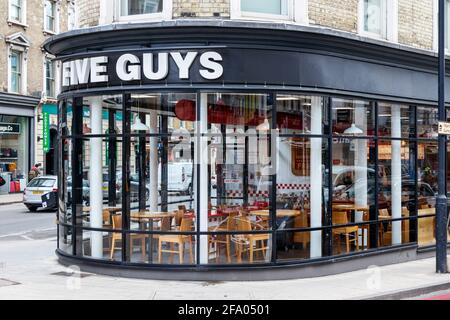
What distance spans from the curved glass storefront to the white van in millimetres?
36

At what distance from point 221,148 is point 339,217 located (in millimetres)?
2704

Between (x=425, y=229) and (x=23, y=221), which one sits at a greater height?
(x=425, y=229)

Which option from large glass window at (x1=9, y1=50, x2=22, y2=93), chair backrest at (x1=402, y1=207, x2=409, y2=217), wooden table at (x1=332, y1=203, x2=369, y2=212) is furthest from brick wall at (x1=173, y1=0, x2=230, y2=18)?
large glass window at (x1=9, y1=50, x2=22, y2=93)

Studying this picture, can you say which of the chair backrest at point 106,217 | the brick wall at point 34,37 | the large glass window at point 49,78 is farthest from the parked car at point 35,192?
the chair backrest at point 106,217

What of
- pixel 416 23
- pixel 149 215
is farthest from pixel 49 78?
pixel 149 215

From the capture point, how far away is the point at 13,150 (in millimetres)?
35656

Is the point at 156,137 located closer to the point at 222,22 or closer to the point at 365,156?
the point at 222,22

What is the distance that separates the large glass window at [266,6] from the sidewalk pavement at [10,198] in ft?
72.0

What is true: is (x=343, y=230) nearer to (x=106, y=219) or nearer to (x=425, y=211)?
(x=425, y=211)

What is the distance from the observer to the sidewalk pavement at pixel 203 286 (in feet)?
31.1

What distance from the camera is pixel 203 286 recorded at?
33.3 ft

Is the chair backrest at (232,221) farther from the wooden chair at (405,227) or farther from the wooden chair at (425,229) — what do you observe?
the wooden chair at (425,229)

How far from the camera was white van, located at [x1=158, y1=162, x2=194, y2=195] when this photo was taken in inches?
441
